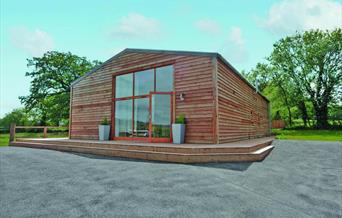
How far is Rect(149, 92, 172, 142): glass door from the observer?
6.66 metres

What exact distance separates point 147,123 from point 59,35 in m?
5.90

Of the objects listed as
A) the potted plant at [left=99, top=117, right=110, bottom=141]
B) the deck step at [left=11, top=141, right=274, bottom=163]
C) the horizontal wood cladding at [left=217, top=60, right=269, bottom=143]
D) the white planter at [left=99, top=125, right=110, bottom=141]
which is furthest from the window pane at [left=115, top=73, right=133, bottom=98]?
the horizontal wood cladding at [left=217, top=60, right=269, bottom=143]

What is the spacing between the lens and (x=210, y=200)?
7.98 ft

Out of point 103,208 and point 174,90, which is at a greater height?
point 174,90

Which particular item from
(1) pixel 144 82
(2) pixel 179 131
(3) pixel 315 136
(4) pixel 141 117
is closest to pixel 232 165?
(2) pixel 179 131

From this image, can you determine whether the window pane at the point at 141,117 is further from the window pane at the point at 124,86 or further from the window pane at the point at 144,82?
the window pane at the point at 124,86

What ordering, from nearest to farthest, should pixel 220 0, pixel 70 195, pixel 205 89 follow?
pixel 70 195, pixel 205 89, pixel 220 0

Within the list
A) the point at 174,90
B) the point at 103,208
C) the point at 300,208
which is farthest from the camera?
the point at 174,90

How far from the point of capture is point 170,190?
A: 2.75m

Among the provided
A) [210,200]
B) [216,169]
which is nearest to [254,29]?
[216,169]

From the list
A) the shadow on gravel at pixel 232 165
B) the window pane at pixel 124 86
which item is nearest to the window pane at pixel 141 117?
the window pane at pixel 124 86

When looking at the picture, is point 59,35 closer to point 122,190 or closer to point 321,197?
point 122,190

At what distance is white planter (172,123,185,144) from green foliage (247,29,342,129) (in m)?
16.9

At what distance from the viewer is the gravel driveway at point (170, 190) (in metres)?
2.18
